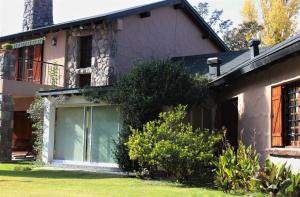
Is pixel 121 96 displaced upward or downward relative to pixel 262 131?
upward

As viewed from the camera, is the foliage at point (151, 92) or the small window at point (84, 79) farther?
the small window at point (84, 79)

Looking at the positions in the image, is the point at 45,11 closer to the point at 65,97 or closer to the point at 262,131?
the point at 65,97

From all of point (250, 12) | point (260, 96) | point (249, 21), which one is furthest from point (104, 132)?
point (250, 12)

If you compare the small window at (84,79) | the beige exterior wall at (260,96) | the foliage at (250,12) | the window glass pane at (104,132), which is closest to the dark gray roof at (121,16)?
the small window at (84,79)

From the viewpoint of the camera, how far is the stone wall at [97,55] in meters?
19.1

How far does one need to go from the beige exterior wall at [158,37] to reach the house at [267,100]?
5.77 meters

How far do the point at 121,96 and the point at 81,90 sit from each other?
6.74ft

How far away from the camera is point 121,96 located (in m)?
13.9

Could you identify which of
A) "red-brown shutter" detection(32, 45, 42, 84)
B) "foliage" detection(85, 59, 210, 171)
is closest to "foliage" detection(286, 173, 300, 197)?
"foliage" detection(85, 59, 210, 171)

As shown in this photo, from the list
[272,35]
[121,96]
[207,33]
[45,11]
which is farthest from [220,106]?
[272,35]

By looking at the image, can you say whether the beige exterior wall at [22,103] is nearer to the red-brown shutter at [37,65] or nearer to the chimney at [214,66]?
the red-brown shutter at [37,65]

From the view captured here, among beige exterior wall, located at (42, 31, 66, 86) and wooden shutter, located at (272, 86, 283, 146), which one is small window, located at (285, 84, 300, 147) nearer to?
wooden shutter, located at (272, 86, 283, 146)

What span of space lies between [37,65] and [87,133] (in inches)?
284

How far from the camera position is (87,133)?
1622 centimetres
